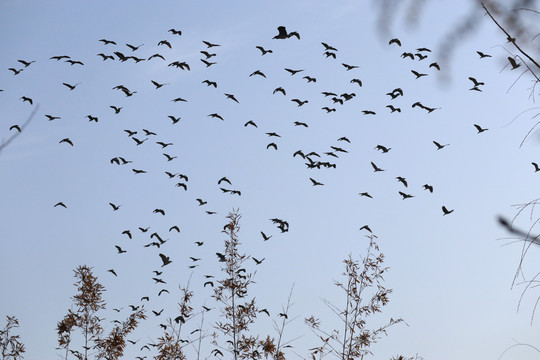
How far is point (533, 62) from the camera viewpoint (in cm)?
195

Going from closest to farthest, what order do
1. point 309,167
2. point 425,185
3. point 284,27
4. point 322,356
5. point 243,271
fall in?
point 284,27 < point 322,356 < point 243,271 < point 425,185 < point 309,167

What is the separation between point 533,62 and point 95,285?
53.9ft

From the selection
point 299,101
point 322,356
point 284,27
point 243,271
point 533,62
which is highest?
point 299,101

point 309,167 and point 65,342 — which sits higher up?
point 309,167

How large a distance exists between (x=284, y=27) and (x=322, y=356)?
7.28 m

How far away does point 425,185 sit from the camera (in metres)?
19.2

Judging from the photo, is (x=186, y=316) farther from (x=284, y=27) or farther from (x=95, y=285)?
(x=284, y=27)

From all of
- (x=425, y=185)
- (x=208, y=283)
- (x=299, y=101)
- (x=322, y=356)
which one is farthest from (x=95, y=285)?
(x=425, y=185)

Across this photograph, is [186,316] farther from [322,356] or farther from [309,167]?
[309,167]

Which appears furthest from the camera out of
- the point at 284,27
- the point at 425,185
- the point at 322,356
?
the point at 425,185

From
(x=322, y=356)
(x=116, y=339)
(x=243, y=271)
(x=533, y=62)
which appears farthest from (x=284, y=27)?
(x=533, y=62)

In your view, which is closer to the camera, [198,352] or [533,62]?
[533,62]

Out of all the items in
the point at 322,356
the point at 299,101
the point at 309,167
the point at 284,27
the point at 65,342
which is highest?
the point at 299,101

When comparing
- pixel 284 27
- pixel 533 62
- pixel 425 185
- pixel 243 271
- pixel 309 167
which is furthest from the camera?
pixel 309 167
